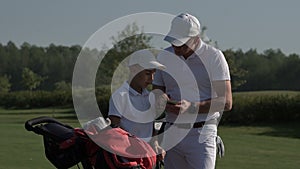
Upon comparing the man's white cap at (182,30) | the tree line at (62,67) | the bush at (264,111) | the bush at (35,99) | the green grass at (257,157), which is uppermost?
the man's white cap at (182,30)

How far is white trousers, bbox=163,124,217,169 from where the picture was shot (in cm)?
607

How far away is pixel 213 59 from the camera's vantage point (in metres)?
5.90

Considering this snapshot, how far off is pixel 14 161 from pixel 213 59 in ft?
30.4

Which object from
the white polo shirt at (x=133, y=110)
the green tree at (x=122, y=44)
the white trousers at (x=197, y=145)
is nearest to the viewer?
the white polo shirt at (x=133, y=110)

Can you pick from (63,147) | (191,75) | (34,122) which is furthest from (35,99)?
(63,147)

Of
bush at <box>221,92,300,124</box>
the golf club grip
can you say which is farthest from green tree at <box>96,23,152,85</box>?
bush at <box>221,92,300,124</box>

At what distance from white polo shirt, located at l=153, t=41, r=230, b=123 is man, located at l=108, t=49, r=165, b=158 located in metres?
0.38

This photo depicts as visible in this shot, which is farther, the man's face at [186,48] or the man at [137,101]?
the man's face at [186,48]

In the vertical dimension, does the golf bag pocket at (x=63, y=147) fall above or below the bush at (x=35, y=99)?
above

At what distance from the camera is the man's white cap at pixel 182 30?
5781 millimetres

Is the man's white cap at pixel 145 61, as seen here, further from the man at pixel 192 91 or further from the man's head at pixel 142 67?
the man at pixel 192 91

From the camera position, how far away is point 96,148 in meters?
5.04

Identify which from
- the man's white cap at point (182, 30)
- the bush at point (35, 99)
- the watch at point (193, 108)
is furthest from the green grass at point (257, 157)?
the bush at point (35, 99)

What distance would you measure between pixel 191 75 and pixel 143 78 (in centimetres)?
59
